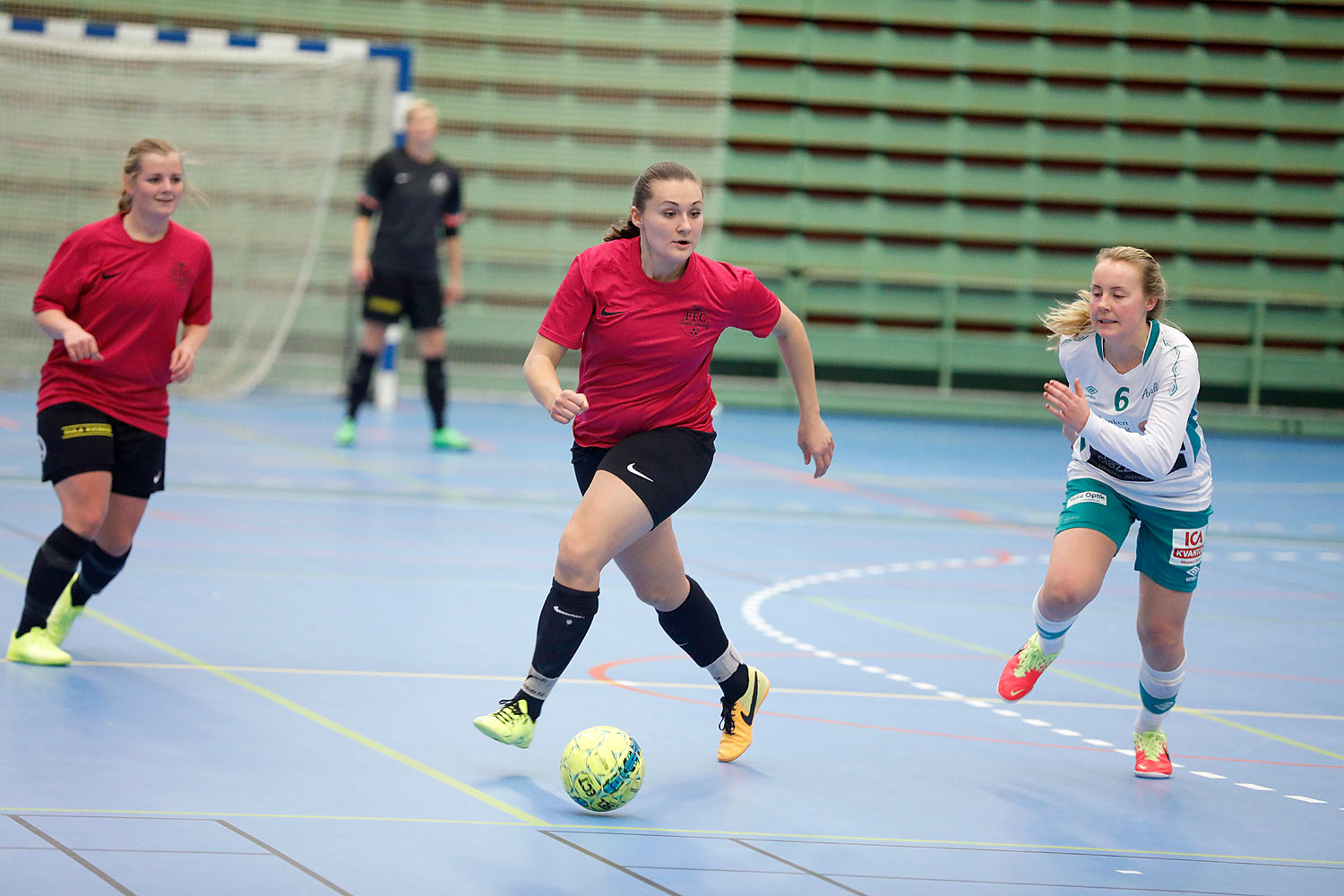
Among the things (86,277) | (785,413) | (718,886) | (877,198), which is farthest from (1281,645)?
(877,198)

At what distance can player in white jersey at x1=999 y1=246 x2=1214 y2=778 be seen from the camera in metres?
3.88

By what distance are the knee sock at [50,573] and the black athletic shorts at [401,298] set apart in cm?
547

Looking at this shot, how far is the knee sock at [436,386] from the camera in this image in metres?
9.72

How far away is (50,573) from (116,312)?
77cm

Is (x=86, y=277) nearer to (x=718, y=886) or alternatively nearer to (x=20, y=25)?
(x=718, y=886)

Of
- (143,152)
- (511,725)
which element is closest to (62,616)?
(143,152)

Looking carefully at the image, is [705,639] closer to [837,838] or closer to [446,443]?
[837,838]

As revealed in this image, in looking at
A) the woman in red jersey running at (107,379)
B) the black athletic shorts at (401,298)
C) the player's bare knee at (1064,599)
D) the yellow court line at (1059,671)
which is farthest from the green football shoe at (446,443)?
the player's bare knee at (1064,599)

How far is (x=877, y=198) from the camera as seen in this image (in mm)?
15023

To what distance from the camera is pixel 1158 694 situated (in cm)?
398

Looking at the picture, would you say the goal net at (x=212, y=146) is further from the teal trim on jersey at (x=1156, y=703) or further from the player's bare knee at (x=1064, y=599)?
the teal trim on jersey at (x=1156, y=703)

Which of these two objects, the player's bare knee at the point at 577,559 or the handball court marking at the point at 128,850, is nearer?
the handball court marking at the point at 128,850

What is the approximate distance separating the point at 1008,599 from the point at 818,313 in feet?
28.1

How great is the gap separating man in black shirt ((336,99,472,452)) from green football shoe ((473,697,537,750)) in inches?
248
